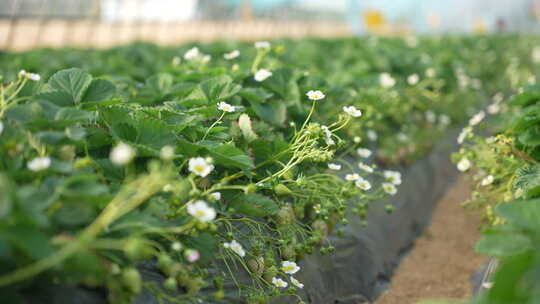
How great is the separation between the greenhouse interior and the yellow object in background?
10.5 meters

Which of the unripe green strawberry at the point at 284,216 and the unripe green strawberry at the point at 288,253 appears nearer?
the unripe green strawberry at the point at 288,253

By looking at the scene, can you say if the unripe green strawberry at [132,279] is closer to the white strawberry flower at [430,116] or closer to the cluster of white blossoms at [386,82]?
the cluster of white blossoms at [386,82]

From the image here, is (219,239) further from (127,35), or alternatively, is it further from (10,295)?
(127,35)

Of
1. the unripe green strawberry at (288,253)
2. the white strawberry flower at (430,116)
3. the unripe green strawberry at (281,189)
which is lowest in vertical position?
the unripe green strawberry at (288,253)

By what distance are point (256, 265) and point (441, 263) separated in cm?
172

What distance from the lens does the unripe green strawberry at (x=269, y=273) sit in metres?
2.04

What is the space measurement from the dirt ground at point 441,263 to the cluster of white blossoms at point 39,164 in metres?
1.81

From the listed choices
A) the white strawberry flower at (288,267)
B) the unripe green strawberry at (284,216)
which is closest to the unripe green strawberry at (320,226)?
the unripe green strawberry at (284,216)

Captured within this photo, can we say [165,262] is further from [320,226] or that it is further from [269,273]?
[320,226]

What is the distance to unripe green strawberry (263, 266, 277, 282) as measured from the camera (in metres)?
2.04

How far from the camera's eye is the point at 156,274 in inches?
69.1

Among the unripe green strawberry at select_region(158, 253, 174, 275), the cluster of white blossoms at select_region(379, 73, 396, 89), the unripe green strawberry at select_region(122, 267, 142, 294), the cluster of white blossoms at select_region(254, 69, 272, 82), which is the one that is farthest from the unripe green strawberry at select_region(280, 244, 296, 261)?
the cluster of white blossoms at select_region(379, 73, 396, 89)

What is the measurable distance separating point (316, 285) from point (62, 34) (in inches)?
393

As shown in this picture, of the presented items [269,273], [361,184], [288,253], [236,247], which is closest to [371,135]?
[361,184]
